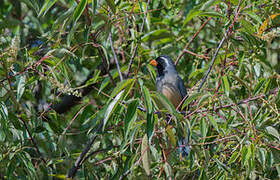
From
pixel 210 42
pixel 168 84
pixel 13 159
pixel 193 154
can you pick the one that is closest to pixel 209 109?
pixel 193 154

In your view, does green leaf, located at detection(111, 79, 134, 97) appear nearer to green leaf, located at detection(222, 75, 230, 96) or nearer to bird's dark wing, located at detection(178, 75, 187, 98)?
green leaf, located at detection(222, 75, 230, 96)

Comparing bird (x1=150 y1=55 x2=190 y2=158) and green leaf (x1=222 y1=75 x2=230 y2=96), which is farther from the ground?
green leaf (x1=222 y1=75 x2=230 y2=96)

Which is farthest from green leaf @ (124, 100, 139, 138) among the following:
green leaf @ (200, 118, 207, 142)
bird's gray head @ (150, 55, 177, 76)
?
bird's gray head @ (150, 55, 177, 76)

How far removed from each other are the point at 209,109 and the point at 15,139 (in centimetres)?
177

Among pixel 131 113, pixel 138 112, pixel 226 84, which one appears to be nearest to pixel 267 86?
pixel 226 84

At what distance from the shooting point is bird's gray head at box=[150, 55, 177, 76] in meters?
5.33

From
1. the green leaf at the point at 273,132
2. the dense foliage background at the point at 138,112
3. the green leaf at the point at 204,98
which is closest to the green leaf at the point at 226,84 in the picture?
the dense foliage background at the point at 138,112

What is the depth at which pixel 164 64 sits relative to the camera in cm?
546

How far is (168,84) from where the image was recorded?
5.43 meters

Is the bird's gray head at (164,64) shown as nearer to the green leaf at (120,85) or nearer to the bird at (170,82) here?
the bird at (170,82)

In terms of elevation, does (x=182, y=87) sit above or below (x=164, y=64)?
below

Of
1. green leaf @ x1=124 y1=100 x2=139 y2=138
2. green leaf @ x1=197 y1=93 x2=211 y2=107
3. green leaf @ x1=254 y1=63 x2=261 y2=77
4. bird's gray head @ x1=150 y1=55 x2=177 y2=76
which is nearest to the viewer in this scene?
green leaf @ x1=124 y1=100 x2=139 y2=138

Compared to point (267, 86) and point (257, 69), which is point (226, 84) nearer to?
point (267, 86)

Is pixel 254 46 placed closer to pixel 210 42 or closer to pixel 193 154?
pixel 193 154
